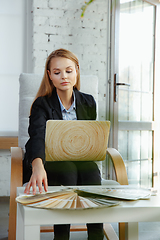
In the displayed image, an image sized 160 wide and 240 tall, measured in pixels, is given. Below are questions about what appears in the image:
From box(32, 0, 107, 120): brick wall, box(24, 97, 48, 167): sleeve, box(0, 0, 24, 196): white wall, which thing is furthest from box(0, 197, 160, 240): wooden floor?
box(32, 0, 107, 120): brick wall

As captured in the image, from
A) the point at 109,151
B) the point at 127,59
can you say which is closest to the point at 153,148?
the point at 127,59

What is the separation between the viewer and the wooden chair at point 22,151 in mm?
1131

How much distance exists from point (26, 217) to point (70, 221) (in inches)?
3.7

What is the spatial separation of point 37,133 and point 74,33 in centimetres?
143

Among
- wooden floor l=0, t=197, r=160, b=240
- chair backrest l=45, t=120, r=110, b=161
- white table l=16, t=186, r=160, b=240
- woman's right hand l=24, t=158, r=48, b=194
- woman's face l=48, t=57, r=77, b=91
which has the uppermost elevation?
woman's face l=48, t=57, r=77, b=91

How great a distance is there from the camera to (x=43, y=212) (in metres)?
0.62

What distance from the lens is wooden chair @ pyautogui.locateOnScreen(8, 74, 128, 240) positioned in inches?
44.5

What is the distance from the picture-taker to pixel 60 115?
1.26m

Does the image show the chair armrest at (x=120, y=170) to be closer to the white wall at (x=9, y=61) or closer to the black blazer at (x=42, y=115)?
the black blazer at (x=42, y=115)

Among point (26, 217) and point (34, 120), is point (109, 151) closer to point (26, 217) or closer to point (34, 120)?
point (34, 120)

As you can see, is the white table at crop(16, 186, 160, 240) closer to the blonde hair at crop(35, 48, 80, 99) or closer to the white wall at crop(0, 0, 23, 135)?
the blonde hair at crop(35, 48, 80, 99)

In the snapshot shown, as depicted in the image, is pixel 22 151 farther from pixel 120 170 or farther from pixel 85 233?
pixel 85 233

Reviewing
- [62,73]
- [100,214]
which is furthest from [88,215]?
[62,73]

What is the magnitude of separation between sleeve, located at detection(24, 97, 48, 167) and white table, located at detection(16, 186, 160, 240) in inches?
14.5
